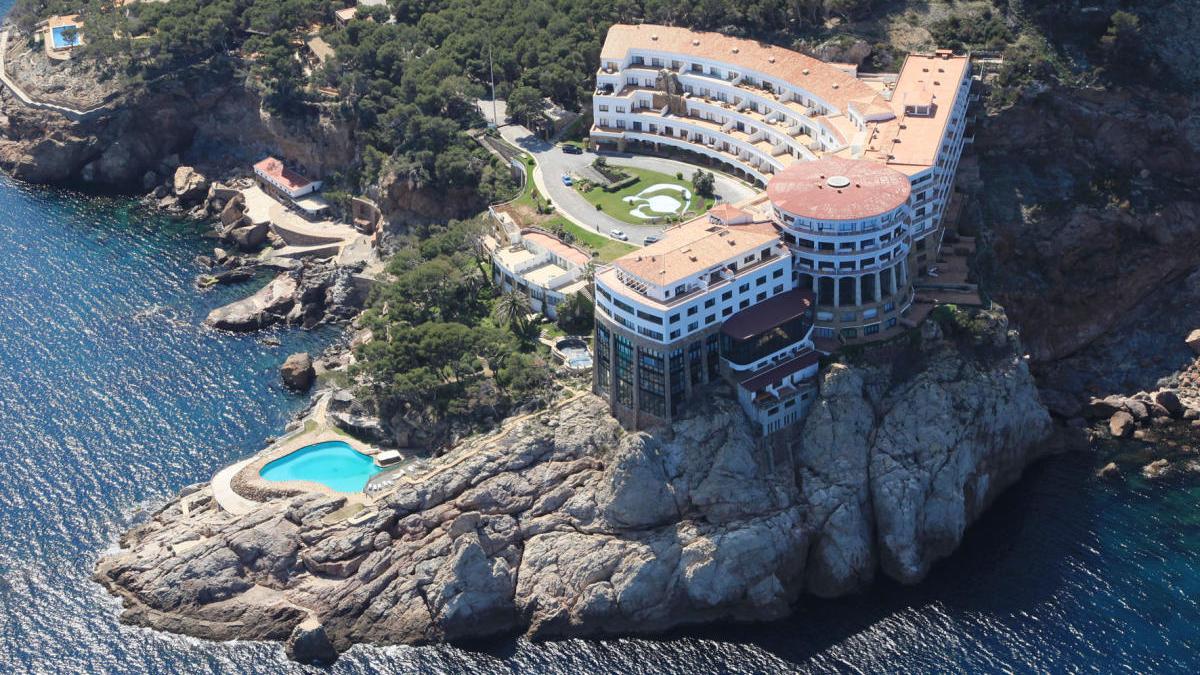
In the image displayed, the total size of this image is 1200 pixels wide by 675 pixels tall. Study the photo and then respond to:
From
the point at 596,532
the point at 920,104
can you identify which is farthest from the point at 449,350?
the point at 920,104

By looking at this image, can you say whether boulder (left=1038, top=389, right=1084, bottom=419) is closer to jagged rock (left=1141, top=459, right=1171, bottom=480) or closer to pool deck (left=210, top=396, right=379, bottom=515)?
jagged rock (left=1141, top=459, right=1171, bottom=480)

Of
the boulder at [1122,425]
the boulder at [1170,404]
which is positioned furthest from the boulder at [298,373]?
the boulder at [1170,404]

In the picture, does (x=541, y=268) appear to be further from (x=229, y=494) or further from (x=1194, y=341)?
(x=1194, y=341)

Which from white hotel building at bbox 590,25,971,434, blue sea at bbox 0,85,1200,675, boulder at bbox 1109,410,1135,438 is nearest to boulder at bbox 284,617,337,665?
blue sea at bbox 0,85,1200,675

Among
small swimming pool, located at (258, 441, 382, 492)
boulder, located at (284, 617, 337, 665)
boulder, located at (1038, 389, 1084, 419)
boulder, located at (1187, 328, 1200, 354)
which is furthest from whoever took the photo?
boulder, located at (1187, 328, 1200, 354)

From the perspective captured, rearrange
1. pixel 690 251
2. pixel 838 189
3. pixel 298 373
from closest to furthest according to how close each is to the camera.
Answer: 1. pixel 690 251
2. pixel 838 189
3. pixel 298 373

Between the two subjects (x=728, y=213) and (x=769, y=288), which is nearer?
(x=769, y=288)
